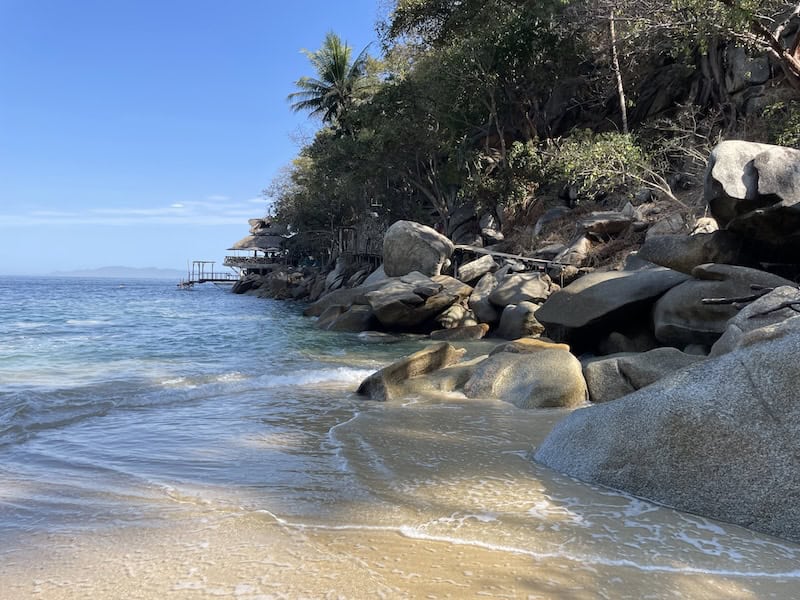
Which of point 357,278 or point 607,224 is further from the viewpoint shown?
point 357,278

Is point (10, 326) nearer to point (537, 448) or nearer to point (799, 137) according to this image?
point (537, 448)

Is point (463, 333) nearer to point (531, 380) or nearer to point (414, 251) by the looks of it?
point (414, 251)

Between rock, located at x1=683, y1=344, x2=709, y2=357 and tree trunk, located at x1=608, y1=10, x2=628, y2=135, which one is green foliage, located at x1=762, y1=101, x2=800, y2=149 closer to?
tree trunk, located at x1=608, y1=10, x2=628, y2=135

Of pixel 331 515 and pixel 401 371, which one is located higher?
pixel 401 371

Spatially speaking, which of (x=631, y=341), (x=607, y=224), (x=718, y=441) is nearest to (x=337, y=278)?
(x=607, y=224)

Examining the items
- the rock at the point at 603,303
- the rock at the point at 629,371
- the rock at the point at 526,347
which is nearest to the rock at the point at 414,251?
the rock at the point at 603,303

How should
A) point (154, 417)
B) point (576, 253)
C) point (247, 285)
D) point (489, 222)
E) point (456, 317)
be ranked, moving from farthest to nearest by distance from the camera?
1. point (247, 285)
2. point (489, 222)
3. point (576, 253)
4. point (456, 317)
5. point (154, 417)

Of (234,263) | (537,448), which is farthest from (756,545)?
(234,263)

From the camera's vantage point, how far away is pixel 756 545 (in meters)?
3.20

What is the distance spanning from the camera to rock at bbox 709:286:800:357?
5.62 metres

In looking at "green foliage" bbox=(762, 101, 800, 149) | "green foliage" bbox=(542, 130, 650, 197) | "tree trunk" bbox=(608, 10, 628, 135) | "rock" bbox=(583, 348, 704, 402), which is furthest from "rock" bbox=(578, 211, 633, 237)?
"rock" bbox=(583, 348, 704, 402)

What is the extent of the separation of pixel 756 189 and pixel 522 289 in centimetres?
800

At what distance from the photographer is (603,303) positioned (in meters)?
10.3

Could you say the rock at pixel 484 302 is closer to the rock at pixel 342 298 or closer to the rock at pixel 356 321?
the rock at pixel 342 298
